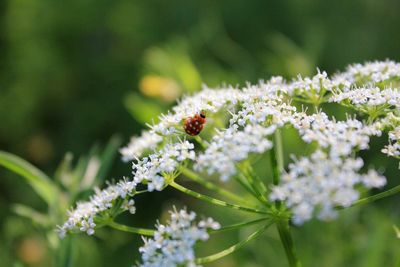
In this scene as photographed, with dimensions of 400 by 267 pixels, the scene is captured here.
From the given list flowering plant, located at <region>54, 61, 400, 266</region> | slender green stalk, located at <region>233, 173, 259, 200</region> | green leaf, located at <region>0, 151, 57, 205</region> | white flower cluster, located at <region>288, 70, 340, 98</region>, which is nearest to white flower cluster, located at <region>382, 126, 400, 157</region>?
flowering plant, located at <region>54, 61, 400, 266</region>

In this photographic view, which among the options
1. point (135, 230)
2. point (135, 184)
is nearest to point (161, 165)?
point (135, 184)

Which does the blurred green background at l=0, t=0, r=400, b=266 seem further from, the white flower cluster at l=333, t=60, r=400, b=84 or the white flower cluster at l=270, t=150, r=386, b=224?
the white flower cluster at l=270, t=150, r=386, b=224

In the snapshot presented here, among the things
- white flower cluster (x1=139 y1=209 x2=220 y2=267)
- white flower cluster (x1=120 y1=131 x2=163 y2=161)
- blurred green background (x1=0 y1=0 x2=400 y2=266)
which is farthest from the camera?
blurred green background (x1=0 y1=0 x2=400 y2=266)

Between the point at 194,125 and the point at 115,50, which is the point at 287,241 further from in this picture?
the point at 115,50

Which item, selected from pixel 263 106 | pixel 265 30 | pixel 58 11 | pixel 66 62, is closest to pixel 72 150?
pixel 66 62

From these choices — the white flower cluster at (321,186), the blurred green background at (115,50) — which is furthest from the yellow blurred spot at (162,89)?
the white flower cluster at (321,186)
